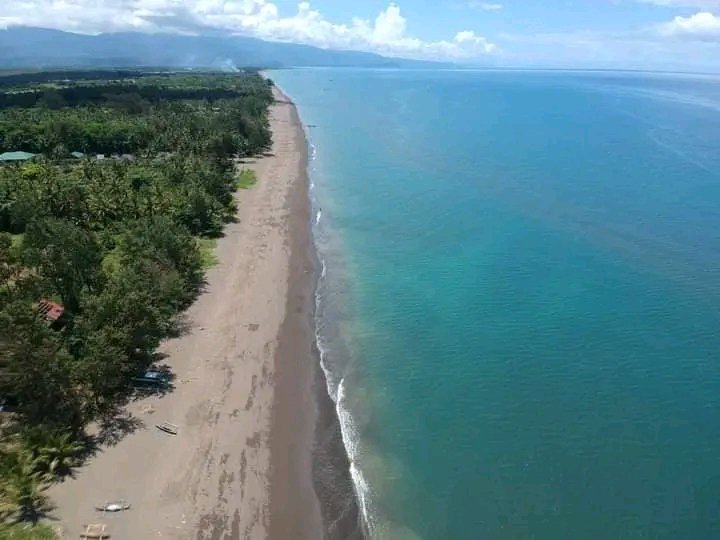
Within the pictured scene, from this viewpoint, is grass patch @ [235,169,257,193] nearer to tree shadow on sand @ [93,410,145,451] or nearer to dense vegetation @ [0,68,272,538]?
dense vegetation @ [0,68,272,538]

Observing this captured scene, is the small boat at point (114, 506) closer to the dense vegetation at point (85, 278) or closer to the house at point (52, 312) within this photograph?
the dense vegetation at point (85, 278)

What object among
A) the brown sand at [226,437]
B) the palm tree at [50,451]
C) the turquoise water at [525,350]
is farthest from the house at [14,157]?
the palm tree at [50,451]

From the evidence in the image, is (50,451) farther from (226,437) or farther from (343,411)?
(343,411)

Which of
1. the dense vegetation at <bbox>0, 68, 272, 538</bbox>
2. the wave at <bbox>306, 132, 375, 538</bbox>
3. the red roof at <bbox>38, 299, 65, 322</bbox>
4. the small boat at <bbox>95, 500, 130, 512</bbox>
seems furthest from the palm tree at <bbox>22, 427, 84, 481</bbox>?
the wave at <bbox>306, 132, 375, 538</bbox>

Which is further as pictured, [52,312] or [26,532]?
[52,312]

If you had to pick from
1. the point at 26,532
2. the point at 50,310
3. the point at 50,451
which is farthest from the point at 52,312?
the point at 26,532

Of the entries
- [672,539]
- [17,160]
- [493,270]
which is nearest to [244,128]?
[17,160]

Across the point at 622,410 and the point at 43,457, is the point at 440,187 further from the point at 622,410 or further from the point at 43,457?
the point at 43,457

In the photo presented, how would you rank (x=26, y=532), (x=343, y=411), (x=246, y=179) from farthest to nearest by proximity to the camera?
(x=246, y=179)
(x=343, y=411)
(x=26, y=532)
